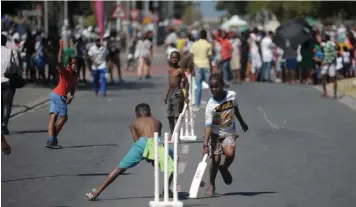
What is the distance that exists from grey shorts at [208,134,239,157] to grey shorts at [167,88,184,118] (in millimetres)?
5540

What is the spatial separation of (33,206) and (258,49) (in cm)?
2589

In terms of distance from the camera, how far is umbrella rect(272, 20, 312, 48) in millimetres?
35406

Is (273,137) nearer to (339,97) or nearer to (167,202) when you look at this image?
(167,202)

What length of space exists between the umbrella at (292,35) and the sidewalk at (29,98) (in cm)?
832

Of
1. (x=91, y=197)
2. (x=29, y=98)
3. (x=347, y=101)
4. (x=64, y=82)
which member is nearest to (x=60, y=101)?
(x=64, y=82)

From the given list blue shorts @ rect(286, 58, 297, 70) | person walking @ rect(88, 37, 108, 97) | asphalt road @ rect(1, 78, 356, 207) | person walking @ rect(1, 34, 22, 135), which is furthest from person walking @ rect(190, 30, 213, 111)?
blue shorts @ rect(286, 58, 297, 70)

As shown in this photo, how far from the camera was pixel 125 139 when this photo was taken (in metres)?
18.4

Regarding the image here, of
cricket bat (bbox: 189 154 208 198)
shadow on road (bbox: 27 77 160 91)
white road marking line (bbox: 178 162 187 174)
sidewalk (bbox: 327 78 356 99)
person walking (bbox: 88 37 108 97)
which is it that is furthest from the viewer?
shadow on road (bbox: 27 77 160 91)

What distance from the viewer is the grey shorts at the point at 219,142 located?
11.6 m

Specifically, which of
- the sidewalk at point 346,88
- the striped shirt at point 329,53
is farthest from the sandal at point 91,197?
the striped shirt at point 329,53

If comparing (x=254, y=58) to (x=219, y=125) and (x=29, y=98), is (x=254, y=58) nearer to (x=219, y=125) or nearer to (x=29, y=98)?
(x=29, y=98)

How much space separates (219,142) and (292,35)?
24606 mm

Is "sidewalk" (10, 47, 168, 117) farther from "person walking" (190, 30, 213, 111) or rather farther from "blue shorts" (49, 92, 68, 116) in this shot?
"blue shorts" (49, 92, 68, 116)

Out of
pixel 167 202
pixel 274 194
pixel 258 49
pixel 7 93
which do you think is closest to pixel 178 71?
pixel 7 93
